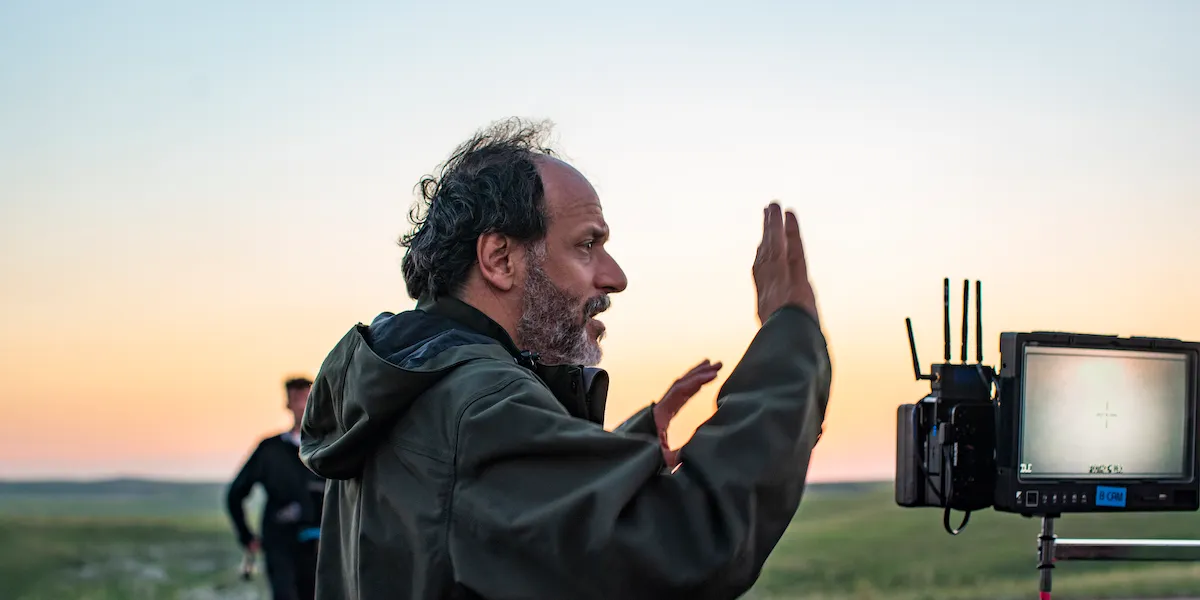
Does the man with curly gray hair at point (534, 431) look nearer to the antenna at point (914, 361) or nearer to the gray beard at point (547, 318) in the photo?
the gray beard at point (547, 318)

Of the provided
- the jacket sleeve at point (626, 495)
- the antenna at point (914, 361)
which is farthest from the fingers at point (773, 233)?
the antenna at point (914, 361)

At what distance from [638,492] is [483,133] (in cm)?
93

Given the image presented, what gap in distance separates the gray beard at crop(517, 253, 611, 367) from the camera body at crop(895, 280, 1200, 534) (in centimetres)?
125

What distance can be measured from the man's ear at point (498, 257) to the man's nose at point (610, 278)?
0.13 m

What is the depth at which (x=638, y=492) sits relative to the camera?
1442mm

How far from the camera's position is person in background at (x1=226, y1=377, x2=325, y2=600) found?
760 centimetres

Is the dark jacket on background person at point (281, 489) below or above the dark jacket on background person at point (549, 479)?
below

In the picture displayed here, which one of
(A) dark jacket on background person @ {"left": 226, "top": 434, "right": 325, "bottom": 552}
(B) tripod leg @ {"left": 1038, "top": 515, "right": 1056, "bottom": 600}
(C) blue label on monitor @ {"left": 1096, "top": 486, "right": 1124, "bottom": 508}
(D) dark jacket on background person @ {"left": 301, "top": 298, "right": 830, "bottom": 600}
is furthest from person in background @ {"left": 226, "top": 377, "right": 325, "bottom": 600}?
(D) dark jacket on background person @ {"left": 301, "top": 298, "right": 830, "bottom": 600}

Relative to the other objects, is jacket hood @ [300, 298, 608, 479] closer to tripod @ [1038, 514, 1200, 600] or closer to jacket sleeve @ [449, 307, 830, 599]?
jacket sleeve @ [449, 307, 830, 599]

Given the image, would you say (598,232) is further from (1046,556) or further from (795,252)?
(1046,556)

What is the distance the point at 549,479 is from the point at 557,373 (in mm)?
347

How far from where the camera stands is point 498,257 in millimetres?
1850

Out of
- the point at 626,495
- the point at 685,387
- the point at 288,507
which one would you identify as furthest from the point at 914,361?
the point at 288,507

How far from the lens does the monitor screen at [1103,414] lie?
120 inches
